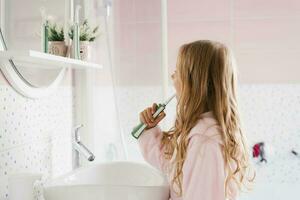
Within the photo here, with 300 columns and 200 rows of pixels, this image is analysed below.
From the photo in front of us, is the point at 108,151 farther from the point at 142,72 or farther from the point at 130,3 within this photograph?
the point at 130,3

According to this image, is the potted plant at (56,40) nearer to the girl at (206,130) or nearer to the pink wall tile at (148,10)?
the girl at (206,130)

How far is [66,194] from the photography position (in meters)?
1.36

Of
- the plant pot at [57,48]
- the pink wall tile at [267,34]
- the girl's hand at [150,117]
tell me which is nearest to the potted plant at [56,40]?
the plant pot at [57,48]

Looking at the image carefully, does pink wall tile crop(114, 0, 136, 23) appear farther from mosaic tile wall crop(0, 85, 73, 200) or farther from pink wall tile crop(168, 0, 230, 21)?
mosaic tile wall crop(0, 85, 73, 200)

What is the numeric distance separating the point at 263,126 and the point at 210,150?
1.11 m

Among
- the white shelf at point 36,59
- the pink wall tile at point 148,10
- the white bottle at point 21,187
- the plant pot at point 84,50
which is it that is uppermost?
the pink wall tile at point 148,10

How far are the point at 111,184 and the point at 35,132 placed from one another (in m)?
0.40

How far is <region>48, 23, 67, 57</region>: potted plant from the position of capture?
1.69 m

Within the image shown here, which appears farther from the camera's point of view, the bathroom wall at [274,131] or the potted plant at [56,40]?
the bathroom wall at [274,131]

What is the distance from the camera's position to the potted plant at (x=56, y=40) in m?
1.69

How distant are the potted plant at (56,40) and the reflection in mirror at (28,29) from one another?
50 millimetres

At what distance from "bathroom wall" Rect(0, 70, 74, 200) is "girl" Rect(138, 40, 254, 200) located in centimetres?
50

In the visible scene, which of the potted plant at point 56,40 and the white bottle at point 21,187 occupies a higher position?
the potted plant at point 56,40

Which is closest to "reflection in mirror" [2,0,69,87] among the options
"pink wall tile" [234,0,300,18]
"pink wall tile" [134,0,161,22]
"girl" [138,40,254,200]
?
"girl" [138,40,254,200]
